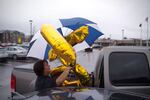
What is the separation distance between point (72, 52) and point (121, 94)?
159cm

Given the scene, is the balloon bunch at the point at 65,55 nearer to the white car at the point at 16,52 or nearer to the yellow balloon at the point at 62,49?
the yellow balloon at the point at 62,49

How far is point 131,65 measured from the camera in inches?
177

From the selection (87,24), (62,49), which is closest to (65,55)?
(62,49)

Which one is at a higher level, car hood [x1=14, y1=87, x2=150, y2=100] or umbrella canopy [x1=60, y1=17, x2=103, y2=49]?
Result: umbrella canopy [x1=60, y1=17, x2=103, y2=49]

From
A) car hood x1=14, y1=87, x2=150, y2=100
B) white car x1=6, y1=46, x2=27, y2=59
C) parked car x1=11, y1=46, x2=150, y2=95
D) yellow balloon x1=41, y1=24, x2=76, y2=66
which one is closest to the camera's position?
car hood x1=14, y1=87, x2=150, y2=100

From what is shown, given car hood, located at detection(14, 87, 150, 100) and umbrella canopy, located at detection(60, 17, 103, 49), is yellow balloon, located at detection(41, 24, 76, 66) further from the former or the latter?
umbrella canopy, located at detection(60, 17, 103, 49)

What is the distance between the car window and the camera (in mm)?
4410

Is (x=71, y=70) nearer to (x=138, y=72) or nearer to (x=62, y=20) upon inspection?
(x=138, y=72)

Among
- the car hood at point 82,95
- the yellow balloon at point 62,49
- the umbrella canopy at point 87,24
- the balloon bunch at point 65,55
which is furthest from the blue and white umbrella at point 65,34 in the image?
the car hood at point 82,95

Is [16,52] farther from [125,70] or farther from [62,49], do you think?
[125,70]

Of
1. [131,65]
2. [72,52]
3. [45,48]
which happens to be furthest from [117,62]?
[45,48]

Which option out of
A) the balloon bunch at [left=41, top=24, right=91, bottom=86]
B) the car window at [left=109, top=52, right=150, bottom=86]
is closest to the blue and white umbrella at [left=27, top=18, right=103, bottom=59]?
the balloon bunch at [left=41, top=24, right=91, bottom=86]

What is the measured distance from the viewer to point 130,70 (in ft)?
14.6

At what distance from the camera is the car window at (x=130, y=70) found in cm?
441
